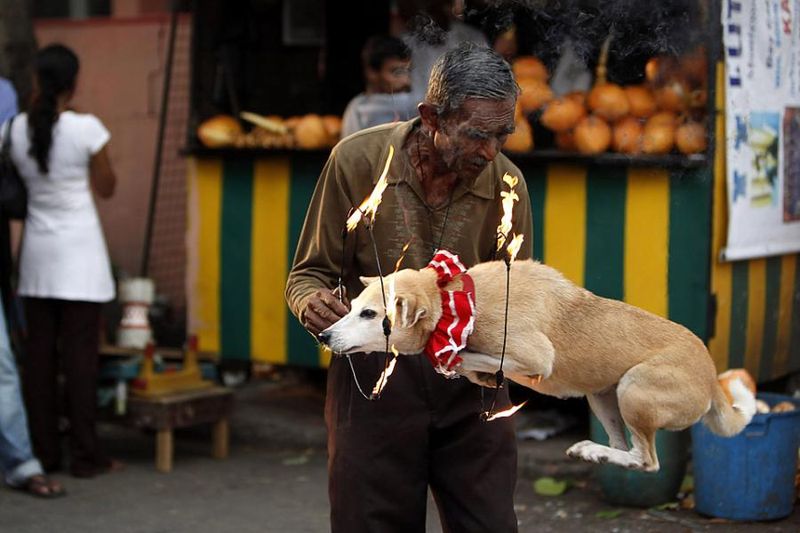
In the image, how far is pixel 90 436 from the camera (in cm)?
624

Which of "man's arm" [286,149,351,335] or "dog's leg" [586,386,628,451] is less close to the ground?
"man's arm" [286,149,351,335]

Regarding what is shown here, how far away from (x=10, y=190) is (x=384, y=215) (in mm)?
3318

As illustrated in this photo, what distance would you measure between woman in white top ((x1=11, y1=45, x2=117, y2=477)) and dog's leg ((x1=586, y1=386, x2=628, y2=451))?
3.64m

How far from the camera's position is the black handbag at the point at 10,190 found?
231 inches

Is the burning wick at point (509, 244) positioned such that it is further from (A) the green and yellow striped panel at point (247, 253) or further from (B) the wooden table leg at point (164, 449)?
(A) the green and yellow striped panel at point (247, 253)

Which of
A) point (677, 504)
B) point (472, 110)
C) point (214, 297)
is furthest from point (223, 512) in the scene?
point (472, 110)

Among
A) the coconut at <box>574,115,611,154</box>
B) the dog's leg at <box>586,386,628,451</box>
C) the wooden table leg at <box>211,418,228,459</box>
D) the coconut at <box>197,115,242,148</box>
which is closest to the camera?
the dog's leg at <box>586,386,628,451</box>

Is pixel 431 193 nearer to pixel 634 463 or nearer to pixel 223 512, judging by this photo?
pixel 634 463

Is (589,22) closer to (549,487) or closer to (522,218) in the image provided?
(522,218)

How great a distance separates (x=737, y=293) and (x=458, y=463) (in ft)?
10.6

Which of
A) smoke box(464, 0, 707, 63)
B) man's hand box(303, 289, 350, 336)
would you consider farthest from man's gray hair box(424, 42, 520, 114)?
smoke box(464, 0, 707, 63)

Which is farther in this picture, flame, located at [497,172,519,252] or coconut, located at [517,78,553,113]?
coconut, located at [517,78,553,113]

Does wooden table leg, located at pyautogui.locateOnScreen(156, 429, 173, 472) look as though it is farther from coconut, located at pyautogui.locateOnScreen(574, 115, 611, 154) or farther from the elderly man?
the elderly man

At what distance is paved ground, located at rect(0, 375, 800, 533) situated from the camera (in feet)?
18.2
